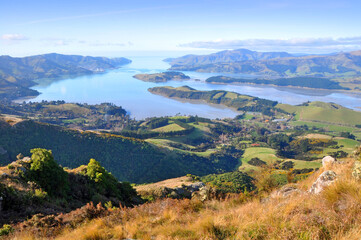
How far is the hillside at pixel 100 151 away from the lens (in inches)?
2230

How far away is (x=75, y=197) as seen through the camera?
1634cm

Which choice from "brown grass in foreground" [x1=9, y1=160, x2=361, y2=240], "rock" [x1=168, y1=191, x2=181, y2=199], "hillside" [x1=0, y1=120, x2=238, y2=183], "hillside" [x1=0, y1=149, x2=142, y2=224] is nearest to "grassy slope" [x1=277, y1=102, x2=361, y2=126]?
"hillside" [x1=0, y1=120, x2=238, y2=183]

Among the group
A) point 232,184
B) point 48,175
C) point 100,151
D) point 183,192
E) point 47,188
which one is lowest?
point 100,151

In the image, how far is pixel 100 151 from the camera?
218 ft

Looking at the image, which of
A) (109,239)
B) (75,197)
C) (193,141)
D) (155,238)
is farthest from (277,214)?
(193,141)

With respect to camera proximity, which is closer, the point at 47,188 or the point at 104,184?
the point at 47,188

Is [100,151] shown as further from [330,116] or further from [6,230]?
[330,116]

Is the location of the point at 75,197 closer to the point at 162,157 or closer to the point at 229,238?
the point at 229,238

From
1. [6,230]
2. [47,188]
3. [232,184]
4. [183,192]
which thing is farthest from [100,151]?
[6,230]

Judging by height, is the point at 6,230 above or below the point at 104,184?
above

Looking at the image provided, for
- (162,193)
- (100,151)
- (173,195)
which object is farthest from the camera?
(100,151)

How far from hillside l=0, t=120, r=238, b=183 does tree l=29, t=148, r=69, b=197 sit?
140ft

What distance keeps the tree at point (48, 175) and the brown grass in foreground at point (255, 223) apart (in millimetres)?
9036

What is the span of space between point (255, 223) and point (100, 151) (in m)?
66.4
